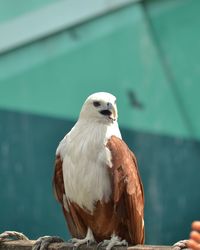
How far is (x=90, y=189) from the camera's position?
4.42 m

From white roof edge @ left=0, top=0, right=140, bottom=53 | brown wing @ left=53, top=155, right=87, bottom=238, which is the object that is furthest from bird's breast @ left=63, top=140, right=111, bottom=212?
white roof edge @ left=0, top=0, right=140, bottom=53

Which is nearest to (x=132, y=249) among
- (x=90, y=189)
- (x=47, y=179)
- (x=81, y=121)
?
(x=90, y=189)

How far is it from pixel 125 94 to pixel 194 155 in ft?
2.05

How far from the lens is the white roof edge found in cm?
664

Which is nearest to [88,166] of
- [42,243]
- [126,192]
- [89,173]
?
[89,173]

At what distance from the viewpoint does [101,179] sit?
173 inches

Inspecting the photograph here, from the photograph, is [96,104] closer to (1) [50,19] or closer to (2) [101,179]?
(2) [101,179]

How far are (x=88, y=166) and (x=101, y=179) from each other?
0.26ft

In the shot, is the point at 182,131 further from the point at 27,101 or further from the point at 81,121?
the point at 81,121

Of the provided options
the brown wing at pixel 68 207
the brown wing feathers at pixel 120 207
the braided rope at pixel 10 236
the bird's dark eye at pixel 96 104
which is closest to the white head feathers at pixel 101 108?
the bird's dark eye at pixel 96 104

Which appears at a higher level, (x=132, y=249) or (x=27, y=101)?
(x=27, y=101)

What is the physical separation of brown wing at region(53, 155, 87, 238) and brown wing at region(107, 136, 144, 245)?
0.24m

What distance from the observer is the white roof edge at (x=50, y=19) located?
664 centimetres

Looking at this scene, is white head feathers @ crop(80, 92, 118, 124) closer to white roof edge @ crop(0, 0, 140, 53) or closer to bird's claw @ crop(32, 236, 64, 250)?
bird's claw @ crop(32, 236, 64, 250)
